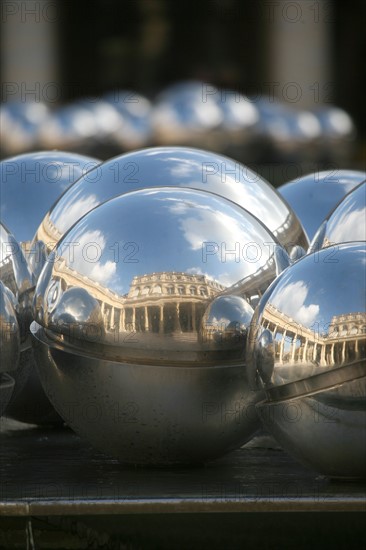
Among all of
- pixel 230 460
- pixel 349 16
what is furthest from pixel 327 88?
pixel 230 460

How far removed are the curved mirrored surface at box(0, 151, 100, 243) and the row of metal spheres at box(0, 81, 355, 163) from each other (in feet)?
46.4

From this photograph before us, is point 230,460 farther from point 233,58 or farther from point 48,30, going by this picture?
point 233,58

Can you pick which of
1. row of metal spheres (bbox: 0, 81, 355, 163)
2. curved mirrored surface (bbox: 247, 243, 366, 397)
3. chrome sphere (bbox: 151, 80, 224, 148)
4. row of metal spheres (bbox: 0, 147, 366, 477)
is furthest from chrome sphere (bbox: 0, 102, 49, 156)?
curved mirrored surface (bbox: 247, 243, 366, 397)

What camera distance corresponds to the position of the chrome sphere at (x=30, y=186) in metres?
5.34

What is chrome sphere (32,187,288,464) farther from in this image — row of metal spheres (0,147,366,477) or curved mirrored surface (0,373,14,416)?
curved mirrored surface (0,373,14,416)

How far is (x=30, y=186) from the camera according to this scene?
5441 millimetres

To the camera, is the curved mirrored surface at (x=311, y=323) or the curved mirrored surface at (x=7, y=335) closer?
the curved mirrored surface at (x=311, y=323)

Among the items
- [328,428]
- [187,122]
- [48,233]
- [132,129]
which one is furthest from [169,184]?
[132,129]

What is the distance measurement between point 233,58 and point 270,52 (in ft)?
25.5

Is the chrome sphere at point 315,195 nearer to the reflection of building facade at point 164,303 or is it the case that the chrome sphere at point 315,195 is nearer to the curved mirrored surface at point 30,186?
the curved mirrored surface at point 30,186

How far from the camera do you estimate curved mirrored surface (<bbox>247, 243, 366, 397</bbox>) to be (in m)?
3.85

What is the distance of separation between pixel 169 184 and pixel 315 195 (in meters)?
1.18

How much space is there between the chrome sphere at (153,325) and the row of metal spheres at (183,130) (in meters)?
15.6

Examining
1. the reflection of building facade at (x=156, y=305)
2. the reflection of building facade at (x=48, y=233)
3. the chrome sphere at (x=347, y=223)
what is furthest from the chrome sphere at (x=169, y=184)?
the reflection of building facade at (x=156, y=305)
